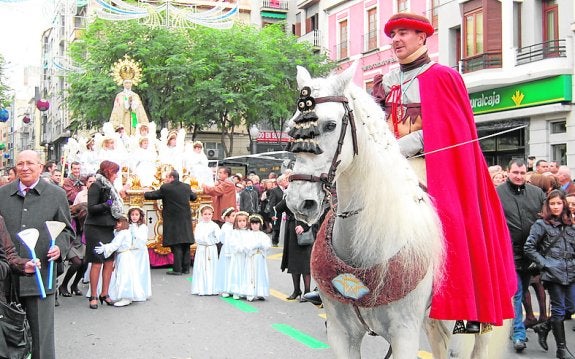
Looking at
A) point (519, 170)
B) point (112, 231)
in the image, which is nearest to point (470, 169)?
point (519, 170)

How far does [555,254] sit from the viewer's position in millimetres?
7035

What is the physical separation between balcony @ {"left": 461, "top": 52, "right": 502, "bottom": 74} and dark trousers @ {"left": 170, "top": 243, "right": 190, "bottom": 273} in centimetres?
1436

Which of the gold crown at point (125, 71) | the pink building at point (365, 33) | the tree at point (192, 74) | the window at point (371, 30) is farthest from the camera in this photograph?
the window at point (371, 30)

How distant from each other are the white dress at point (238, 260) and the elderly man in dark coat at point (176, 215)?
2.04 m

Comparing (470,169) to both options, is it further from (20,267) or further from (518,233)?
(518,233)

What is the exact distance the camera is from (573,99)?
63.5ft

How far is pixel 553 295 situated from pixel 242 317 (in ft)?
12.9

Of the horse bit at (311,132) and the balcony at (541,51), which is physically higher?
the balcony at (541,51)

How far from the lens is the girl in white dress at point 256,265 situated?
A: 976cm

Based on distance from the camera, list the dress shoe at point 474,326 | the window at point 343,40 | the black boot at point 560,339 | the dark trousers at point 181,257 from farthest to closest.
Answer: the window at point 343,40, the dark trousers at point 181,257, the black boot at point 560,339, the dress shoe at point 474,326

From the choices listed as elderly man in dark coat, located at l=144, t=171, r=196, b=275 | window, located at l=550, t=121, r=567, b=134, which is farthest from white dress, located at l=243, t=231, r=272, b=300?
window, located at l=550, t=121, r=567, b=134

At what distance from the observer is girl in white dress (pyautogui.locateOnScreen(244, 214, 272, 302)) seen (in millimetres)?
9758

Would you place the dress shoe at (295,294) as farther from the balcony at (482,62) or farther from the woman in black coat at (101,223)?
the balcony at (482,62)

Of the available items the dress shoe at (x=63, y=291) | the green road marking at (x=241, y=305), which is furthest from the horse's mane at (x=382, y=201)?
the dress shoe at (x=63, y=291)
